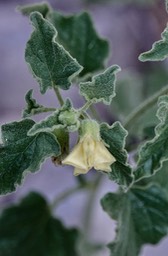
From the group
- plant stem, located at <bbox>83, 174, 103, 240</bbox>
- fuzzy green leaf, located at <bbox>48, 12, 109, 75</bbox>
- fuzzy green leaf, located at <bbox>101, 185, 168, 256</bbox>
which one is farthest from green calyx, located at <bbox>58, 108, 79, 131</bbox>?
plant stem, located at <bbox>83, 174, 103, 240</bbox>

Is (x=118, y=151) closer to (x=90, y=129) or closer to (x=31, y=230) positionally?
(x=90, y=129)

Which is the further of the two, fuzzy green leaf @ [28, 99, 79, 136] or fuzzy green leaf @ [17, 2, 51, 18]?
fuzzy green leaf @ [17, 2, 51, 18]

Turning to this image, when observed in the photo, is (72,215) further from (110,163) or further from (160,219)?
(110,163)

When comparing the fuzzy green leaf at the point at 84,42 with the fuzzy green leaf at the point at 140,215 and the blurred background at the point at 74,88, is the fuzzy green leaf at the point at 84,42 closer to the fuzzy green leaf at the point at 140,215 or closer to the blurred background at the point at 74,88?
the fuzzy green leaf at the point at 140,215

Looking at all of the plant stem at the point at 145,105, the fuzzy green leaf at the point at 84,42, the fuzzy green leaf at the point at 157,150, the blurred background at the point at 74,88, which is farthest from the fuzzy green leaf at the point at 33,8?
the blurred background at the point at 74,88

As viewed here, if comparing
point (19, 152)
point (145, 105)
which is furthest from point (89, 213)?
point (19, 152)

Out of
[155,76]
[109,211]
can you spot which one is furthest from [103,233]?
[109,211]

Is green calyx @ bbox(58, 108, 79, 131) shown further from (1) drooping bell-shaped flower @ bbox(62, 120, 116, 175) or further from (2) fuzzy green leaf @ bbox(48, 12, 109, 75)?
(2) fuzzy green leaf @ bbox(48, 12, 109, 75)
